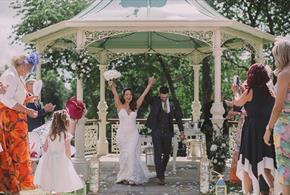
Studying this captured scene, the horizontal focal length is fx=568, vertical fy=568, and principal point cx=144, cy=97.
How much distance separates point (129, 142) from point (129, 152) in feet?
0.60

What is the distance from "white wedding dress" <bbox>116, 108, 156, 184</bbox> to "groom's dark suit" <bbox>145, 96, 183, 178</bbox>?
1.11 feet

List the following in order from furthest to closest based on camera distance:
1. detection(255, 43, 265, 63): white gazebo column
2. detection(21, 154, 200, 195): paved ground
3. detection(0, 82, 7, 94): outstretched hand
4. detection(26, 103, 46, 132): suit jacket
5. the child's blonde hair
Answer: detection(255, 43, 265, 63): white gazebo column → detection(26, 103, 46, 132): suit jacket → detection(21, 154, 200, 195): paved ground → the child's blonde hair → detection(0, 82, 7, 94): outstretched hand

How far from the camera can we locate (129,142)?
1002 centimetres

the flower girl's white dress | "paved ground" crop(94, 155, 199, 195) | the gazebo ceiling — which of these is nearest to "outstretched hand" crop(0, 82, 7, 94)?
the flower girl's white dress

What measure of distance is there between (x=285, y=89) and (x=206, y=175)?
3.35m

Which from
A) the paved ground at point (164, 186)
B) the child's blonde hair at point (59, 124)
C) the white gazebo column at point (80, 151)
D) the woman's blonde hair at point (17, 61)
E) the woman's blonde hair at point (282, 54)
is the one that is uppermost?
the woman's blonde hair at point (282, 54)

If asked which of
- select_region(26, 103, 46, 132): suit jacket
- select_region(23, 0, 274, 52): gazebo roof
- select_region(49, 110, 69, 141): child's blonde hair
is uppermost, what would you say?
select_region(23, 0, 274, 52): gazebo roof

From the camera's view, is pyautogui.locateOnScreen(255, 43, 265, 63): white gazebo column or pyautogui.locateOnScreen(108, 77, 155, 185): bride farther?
pyautogui.locateOnScreen(255, 43, 265, 63): white gazebo column

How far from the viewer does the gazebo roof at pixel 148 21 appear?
413 inches

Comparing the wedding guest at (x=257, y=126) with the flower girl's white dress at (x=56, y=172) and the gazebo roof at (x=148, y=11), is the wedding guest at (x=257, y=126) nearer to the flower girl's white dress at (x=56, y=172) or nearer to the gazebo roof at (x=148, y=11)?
the flower girl's white dress at (x=56, y=172)

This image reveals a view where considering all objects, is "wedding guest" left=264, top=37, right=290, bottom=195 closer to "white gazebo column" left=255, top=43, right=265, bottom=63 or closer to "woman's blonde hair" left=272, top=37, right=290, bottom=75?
"woman's blonde hair" left=272, top=37, right=290, bottom=75

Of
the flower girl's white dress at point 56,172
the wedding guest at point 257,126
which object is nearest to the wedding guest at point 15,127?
the flower girl's white dress at point 56,172

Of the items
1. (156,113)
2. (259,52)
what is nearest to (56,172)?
(156,113)

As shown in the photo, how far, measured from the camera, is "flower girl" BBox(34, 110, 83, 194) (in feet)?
25.3
